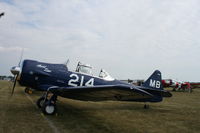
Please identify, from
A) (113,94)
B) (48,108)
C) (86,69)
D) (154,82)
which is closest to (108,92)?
(113,94)

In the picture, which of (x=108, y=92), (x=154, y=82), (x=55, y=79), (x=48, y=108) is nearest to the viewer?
(x=108, y=92)

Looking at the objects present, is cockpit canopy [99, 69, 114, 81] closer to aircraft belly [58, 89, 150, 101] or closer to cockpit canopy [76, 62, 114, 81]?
cockpit canopy [76, 62, 114, 81]

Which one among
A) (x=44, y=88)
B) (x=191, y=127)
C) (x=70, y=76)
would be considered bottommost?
(x=191, y=127)

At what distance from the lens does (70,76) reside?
24.3 ft

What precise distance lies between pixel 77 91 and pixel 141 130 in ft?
7.77

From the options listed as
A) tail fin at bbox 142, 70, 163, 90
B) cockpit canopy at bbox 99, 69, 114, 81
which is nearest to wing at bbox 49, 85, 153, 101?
cockpit canopy at bbox 99, 69, 114, 81

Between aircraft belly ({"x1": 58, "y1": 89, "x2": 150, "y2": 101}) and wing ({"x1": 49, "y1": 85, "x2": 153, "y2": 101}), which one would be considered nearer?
wing ({"x1": 49, "y1": 85, "x2": 153, "y2": 101})

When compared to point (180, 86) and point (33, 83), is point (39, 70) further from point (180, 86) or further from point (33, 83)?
point (180, 86)

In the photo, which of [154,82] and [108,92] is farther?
[154,82]

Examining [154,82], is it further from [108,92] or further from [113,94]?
[108,92]

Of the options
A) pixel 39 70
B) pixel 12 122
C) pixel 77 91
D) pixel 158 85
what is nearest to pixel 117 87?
pixel 77 91

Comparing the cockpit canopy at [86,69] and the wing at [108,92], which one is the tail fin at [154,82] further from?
the wing at [108,92]

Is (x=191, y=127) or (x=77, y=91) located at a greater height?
(x=77, y=91)

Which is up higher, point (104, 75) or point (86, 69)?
point (86, 69)
